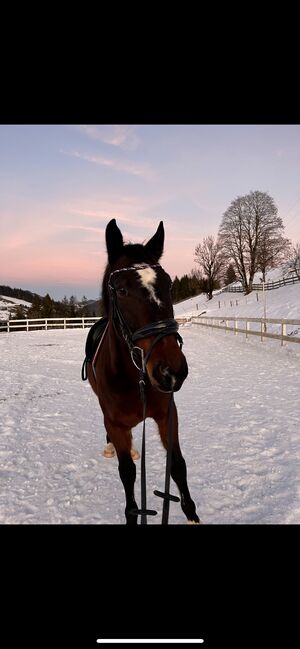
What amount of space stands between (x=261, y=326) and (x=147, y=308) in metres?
15.5

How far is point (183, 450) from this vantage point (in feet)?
13.3

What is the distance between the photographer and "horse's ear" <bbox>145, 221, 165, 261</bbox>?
2375 millimetres

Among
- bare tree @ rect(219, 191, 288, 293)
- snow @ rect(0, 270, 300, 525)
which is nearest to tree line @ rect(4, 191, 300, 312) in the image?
bare tree @ rect(219, 191, 288, 293)

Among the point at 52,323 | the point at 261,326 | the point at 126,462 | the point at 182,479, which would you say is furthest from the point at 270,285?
the point at 126,462

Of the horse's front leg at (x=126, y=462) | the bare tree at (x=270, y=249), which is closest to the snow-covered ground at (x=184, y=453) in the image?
the horse's front leg at (x=126, y=462)

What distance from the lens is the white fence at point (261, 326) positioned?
12.8 m

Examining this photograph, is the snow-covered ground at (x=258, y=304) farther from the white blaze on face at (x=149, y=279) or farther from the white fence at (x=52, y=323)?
the white blaze on face at (x=149, y=279)

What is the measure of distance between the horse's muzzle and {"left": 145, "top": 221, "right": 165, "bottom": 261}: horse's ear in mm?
965

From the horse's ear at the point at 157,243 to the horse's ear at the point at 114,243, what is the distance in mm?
213

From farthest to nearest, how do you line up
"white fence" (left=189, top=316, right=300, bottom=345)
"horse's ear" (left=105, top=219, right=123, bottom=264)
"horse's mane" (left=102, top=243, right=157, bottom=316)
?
"white fence" (left=189, top=316, right=300, bottom=345)
"horse's ear" (left=105, top=219, right=123, bottom=264)
"horse's mane" (left=102, top=243, right=157, bottom=316)
